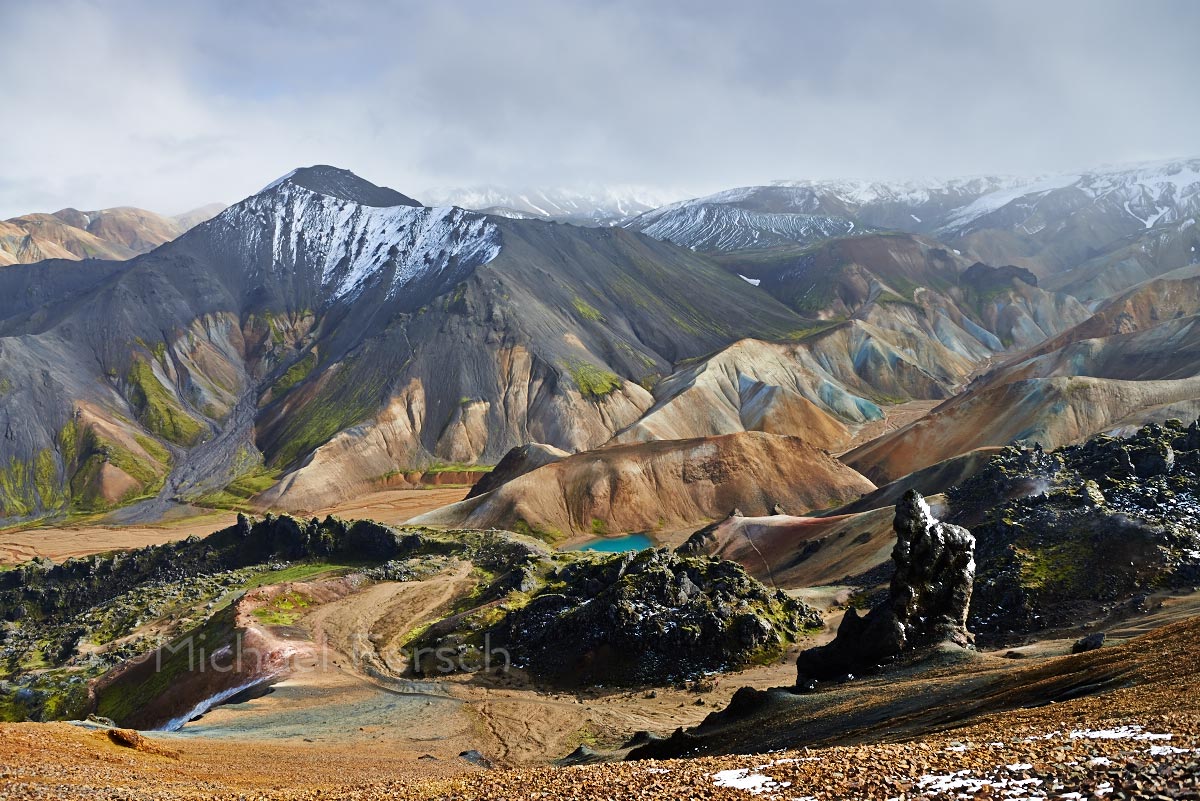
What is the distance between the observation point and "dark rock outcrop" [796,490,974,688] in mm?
38344

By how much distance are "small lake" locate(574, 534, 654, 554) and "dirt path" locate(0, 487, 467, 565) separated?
113 ft

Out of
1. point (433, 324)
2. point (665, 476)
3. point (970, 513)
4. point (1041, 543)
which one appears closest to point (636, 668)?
point (1041, 543)

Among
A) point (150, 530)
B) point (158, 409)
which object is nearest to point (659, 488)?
point (150, 530)

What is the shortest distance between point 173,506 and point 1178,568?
149 meters

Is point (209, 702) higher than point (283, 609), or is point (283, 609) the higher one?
point (283, 609)

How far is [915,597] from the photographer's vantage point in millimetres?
38844

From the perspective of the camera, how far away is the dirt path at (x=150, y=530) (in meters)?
126

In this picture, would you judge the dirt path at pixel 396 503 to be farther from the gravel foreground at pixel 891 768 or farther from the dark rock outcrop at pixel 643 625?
the gravel foreground at pixel 891 768

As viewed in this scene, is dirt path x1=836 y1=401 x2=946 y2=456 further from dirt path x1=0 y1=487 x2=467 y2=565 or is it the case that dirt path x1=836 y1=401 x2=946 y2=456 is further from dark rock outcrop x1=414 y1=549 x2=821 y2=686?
dark rock outcrop x1=414 y1=549 x2=821 y2=686

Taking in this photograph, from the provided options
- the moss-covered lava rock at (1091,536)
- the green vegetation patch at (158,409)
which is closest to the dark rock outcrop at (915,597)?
the moss-covered lava rock at (1091,536)

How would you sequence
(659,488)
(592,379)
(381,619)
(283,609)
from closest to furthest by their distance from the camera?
(381,619) < (283,609) < (659,488) < (592,379)

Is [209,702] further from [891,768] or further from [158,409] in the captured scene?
[158,409]

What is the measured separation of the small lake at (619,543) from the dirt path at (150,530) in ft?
113

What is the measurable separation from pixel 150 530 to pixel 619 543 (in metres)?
80.9
